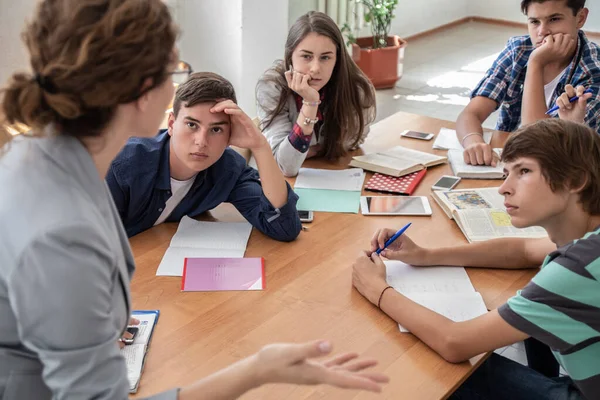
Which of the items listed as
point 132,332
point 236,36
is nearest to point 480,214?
point 132,332

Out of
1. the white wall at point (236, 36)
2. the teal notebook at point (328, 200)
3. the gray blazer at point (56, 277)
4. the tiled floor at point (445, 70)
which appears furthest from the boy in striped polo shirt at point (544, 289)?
the tiled floor at point (445, 70)

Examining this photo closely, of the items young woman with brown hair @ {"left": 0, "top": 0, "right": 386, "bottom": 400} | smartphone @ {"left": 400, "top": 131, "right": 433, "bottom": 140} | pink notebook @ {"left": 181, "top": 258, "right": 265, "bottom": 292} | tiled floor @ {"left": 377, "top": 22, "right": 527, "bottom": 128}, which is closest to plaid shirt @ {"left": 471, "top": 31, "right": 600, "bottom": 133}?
smartphone @ {"left": 400, "top": 131, "right": 433, "bottom": 140}

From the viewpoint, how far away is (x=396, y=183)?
2.36 m

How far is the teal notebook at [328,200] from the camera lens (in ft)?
7.16

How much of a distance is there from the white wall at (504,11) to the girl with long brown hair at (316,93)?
5.85 metres

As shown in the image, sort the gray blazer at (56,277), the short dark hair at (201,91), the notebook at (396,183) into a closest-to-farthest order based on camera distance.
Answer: the gray blazer at (56,277)
the short dark hair at (201,91)
the notebook at (396,183)

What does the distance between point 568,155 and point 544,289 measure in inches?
14.1

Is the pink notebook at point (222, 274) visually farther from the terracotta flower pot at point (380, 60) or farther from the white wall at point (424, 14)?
the white wall at point (424, 14)

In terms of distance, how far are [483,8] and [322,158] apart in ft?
20.9

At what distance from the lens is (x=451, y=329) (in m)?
Result: 1.50

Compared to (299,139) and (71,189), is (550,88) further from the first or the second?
(71,189)

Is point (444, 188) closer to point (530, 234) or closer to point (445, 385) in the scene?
point (530, 234)

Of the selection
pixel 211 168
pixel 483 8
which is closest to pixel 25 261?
pixel 211 168

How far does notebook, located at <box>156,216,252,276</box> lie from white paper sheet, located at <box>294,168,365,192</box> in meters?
0.39
